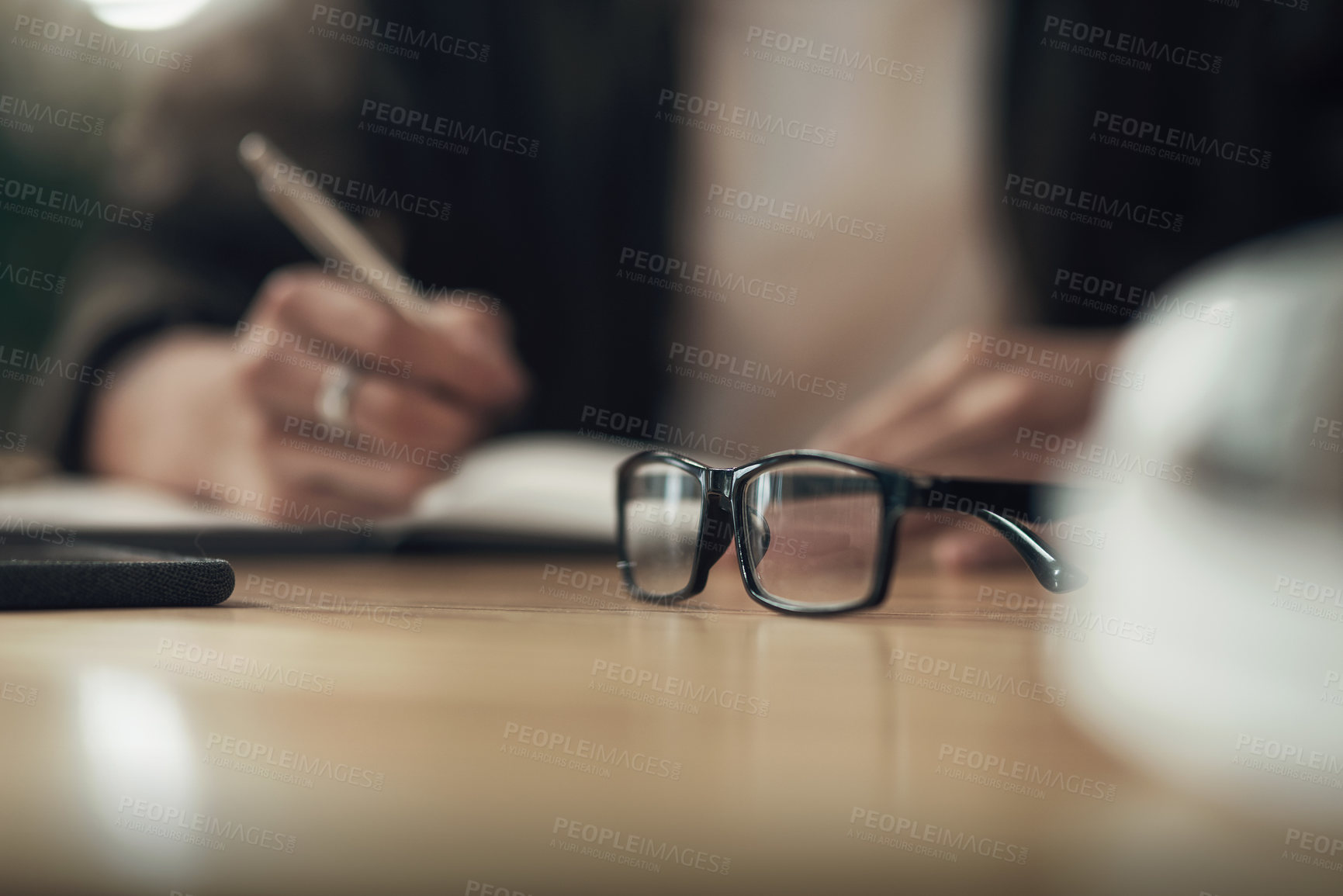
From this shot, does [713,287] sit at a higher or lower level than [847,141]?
lower

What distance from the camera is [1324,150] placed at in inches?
42.3

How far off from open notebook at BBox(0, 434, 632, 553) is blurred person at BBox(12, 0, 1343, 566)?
19cm

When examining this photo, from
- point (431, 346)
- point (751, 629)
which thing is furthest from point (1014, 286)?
point (751, 629)

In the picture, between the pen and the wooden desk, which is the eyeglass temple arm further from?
the pen

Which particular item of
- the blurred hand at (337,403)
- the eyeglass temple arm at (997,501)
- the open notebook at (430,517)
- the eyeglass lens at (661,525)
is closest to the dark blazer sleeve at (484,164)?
the blurred hand at (337,403)

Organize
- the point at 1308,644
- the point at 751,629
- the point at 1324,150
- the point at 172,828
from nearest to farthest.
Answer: the point at 172,828 < the point at 1308,644 < the point at 751,629 < the point at 1324,150

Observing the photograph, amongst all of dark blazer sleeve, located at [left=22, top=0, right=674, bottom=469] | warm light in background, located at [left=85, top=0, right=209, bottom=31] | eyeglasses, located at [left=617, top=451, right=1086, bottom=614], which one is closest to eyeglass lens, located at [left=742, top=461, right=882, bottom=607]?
eyeglasses, located at [left=617, top=451, right=1086, bottom=614]

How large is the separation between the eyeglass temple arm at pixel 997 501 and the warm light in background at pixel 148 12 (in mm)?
1523

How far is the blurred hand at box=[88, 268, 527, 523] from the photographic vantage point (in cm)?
91

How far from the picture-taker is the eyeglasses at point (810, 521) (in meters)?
0.48

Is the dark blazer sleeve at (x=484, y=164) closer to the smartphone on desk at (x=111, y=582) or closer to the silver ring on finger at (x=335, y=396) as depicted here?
the silver ring on finger at (x=335, y=396)

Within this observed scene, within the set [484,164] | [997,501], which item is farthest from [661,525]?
[484,164]

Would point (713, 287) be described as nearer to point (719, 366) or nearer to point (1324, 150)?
point (719, 366)

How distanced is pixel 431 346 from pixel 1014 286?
2.77 ft
